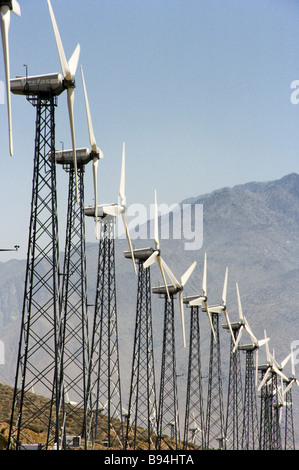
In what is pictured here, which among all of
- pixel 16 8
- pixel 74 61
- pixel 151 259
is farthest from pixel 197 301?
pixel 16 8

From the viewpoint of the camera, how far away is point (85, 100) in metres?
40.6

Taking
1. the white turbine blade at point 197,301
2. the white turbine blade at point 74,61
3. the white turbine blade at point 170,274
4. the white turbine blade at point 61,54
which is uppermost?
the white turbine blade at point 74,61

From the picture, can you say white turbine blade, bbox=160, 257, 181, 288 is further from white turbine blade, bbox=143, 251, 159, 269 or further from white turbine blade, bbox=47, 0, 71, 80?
white turbine blade, bbox=47, 0, 71, 80

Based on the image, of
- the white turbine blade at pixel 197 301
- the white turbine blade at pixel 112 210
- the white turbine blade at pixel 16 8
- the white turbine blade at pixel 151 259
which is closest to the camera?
the white turbine blade at pixel 16 8

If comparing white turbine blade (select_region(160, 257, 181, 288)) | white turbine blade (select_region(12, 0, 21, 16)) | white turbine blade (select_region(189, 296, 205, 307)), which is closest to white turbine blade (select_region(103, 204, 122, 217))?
white turbine blade (select_region(160, 257, 181, 288))

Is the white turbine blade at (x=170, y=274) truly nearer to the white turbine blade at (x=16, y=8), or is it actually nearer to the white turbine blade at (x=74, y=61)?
the white turbine blade at (x=74, y=61)

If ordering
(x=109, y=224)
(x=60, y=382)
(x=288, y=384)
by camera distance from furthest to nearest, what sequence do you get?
(x=288, y=384), (x=109, y=224), (x=60, y=382)

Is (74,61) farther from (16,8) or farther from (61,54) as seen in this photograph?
(16,8)

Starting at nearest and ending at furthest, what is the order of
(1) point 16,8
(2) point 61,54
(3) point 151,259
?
(1) point 16,8, (2) point 61,54, (3) point 151,259

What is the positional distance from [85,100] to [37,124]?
4.34 meters

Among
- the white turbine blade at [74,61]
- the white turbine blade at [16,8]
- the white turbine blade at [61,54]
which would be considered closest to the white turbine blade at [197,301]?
the white turbine blade at [74,61]

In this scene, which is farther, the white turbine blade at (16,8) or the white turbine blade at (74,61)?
the white turbine blade at (74,61)
